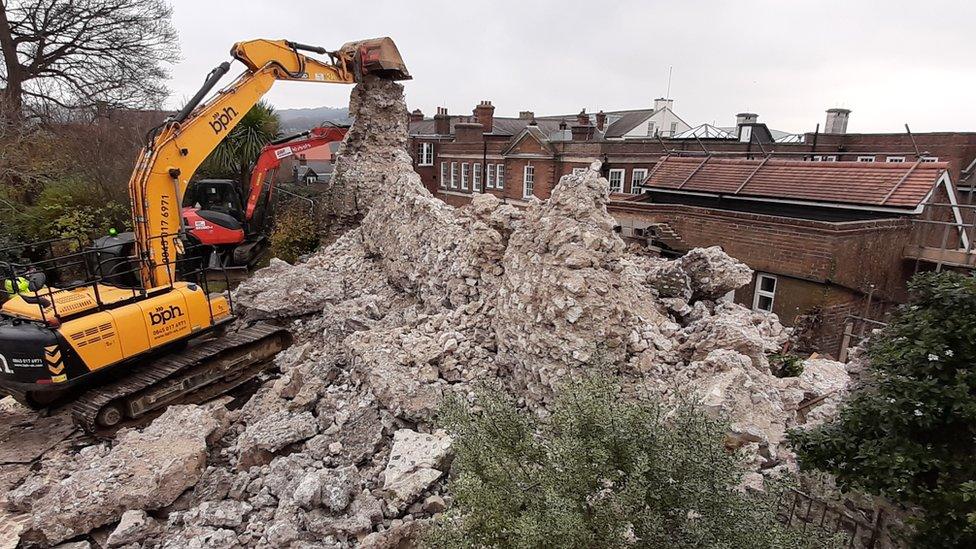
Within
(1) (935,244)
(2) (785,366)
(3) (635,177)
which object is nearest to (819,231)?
(1) (935,244)

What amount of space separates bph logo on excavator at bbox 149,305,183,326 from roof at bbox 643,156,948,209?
14.6 metres

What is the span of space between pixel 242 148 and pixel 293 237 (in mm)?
5308

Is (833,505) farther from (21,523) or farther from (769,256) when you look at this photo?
(769,256)

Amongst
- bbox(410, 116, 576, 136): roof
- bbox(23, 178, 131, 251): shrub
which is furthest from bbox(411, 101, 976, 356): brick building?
bbox(23, 178, 131, 251): shrub

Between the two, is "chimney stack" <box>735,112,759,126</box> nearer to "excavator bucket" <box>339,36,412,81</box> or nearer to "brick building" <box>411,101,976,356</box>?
"brick building" <box>411,101,976,356</box>

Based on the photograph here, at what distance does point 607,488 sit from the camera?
3459 mm

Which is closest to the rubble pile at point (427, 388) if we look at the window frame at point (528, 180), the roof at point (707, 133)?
the window frame at point (528, 180)

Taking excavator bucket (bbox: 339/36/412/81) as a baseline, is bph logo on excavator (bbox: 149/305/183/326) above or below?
below

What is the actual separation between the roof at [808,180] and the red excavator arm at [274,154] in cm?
1078

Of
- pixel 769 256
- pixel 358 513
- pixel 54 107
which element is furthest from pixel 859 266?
pixel 54 107

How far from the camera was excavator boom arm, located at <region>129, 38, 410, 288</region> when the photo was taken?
799 centimetres

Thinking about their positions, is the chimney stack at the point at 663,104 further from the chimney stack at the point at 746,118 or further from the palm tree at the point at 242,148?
the palm tree at the point at 242,148

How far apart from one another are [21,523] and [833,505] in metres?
7.68

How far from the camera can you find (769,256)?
504 inches
